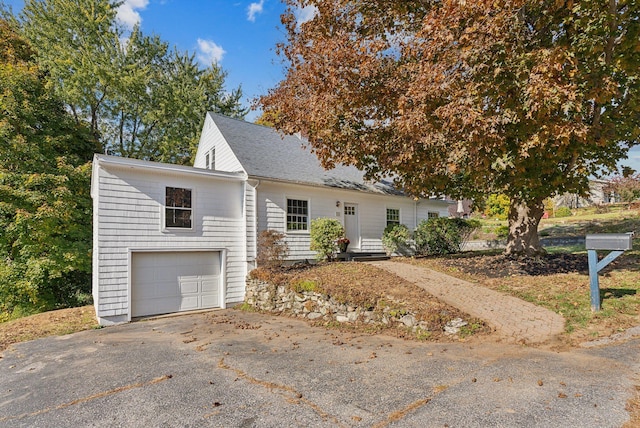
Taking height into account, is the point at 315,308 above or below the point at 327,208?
below

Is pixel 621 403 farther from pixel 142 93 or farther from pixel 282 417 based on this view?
pixel 142 93

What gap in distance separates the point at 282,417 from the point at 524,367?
3.34 m

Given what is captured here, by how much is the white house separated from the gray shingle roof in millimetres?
60

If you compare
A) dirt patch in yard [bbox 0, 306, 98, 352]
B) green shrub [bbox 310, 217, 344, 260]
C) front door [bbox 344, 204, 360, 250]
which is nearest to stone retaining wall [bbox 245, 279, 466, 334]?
green shrub [bbox 310, 217, 344, 260]

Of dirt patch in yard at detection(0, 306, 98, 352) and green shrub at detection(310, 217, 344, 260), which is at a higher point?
green shrub at detection(310, 217, 344, 260)

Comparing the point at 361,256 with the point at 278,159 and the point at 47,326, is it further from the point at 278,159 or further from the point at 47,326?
the point at 47,326

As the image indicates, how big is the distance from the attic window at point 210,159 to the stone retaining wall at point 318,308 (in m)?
5.60

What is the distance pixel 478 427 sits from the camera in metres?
3.28

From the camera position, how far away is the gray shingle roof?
42.5 ft

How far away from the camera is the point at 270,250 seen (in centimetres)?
1199

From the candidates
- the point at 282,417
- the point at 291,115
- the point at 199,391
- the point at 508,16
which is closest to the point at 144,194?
the point at 291,115

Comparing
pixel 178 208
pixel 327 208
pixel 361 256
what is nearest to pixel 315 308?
pixel 178 208

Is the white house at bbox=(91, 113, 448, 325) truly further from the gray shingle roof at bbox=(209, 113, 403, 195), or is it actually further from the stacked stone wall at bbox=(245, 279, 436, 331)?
the stacked stone wall at bbox=(245, 279, 436, 331)

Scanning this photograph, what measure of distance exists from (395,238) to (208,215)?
317 inches
